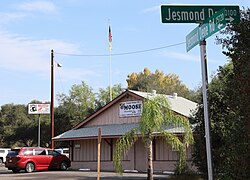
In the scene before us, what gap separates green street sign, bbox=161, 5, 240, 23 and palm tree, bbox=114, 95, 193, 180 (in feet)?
39.9

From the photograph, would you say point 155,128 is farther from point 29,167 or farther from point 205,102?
point 29,167

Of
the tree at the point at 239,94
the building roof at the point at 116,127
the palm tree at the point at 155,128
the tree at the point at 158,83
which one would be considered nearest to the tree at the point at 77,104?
the tree at the point at 158,83

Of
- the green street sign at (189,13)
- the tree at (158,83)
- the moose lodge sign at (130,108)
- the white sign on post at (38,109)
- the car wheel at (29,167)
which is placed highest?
the tree at (158,83)

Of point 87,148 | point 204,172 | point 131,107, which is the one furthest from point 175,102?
point 204,172

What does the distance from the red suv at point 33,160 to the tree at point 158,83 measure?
32.7 metres

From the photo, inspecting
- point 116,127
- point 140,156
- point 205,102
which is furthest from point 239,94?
point 116,127

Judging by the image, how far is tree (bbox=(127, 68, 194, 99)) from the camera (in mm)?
69950

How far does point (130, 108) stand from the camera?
1289 inches

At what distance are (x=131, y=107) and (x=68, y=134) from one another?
5974mm

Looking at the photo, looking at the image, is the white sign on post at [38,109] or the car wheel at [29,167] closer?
the car wheel at [29,167]

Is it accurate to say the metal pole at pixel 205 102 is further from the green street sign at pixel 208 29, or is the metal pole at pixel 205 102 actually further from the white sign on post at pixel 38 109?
the white sign on post at pixel 38 109

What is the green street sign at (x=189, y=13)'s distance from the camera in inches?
298

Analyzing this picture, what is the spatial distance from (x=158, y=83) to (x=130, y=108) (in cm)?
4362

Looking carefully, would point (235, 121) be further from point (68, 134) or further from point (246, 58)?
point (68, 134)
